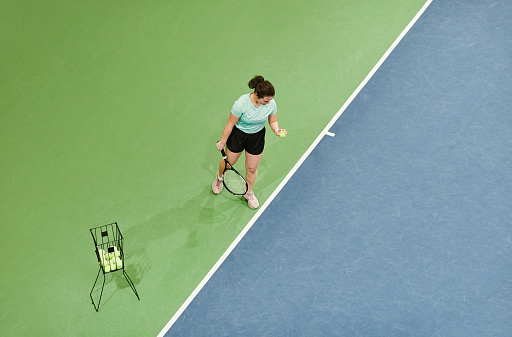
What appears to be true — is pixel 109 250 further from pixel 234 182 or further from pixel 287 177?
pixel 287 177

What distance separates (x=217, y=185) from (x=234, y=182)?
224mm

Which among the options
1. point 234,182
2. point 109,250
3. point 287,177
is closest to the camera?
point 109,250

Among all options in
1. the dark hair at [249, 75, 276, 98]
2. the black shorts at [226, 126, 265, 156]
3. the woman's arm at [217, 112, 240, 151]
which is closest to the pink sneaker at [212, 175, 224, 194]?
the black shorts at [226, 126, 265, 156]

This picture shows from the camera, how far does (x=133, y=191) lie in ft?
25.5

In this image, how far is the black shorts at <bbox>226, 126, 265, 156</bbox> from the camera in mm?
6883

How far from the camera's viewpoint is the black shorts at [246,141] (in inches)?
271

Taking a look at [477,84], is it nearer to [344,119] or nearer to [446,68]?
[446,68]

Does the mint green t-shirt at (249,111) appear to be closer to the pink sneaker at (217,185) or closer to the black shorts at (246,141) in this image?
the black shorts at (246,141)

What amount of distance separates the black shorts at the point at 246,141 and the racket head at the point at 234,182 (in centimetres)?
56

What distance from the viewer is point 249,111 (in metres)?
6.53

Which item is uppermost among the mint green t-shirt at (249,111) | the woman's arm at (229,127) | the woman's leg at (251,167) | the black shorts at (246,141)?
the mint green t-shirt at (249,111)

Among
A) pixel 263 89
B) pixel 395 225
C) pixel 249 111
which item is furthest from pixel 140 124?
pixel 395 225

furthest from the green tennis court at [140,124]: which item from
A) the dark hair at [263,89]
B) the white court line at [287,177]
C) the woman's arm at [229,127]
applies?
the dark hair at [263,89]

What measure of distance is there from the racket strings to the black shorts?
0.57 metres
